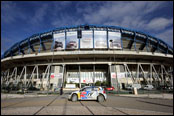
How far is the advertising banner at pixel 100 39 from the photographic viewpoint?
3405 centimetres

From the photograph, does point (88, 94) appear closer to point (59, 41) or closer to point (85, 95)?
point (85, 95)

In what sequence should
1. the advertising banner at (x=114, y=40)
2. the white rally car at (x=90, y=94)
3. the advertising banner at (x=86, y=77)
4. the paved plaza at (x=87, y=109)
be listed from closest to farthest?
the paved plaza at (x=87, y=109) < the white rally car at (x=90, y=94) < the advertising banner at (x=114, y=40) < the advertising banner at (x=86, y=77)

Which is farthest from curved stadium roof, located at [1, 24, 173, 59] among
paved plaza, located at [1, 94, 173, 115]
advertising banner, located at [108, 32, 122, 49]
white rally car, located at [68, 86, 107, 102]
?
paved plaza, located at [1, 94, 173, 115]

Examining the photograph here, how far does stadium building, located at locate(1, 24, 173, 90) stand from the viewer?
32.4 m

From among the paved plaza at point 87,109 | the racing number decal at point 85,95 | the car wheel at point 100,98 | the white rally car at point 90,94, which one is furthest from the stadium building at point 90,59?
the paved plaza at point 87,109

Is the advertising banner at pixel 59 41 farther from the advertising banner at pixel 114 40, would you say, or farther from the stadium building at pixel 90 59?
the advertising banner at pixel 114 40

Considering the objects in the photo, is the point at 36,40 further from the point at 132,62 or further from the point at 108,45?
the point at 132,62

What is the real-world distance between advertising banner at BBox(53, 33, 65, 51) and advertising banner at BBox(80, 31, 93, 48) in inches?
266

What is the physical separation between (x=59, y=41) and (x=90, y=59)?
1273cm

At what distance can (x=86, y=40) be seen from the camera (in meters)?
34.6

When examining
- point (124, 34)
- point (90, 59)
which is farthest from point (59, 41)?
point (124, 34)

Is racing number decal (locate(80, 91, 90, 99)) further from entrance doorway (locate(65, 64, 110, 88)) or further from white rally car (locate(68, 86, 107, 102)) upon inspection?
entrance doorway (locate(65, 64, 110, 88))

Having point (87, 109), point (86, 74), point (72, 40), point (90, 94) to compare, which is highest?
point (72, 40)

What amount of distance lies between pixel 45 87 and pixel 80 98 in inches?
1065
